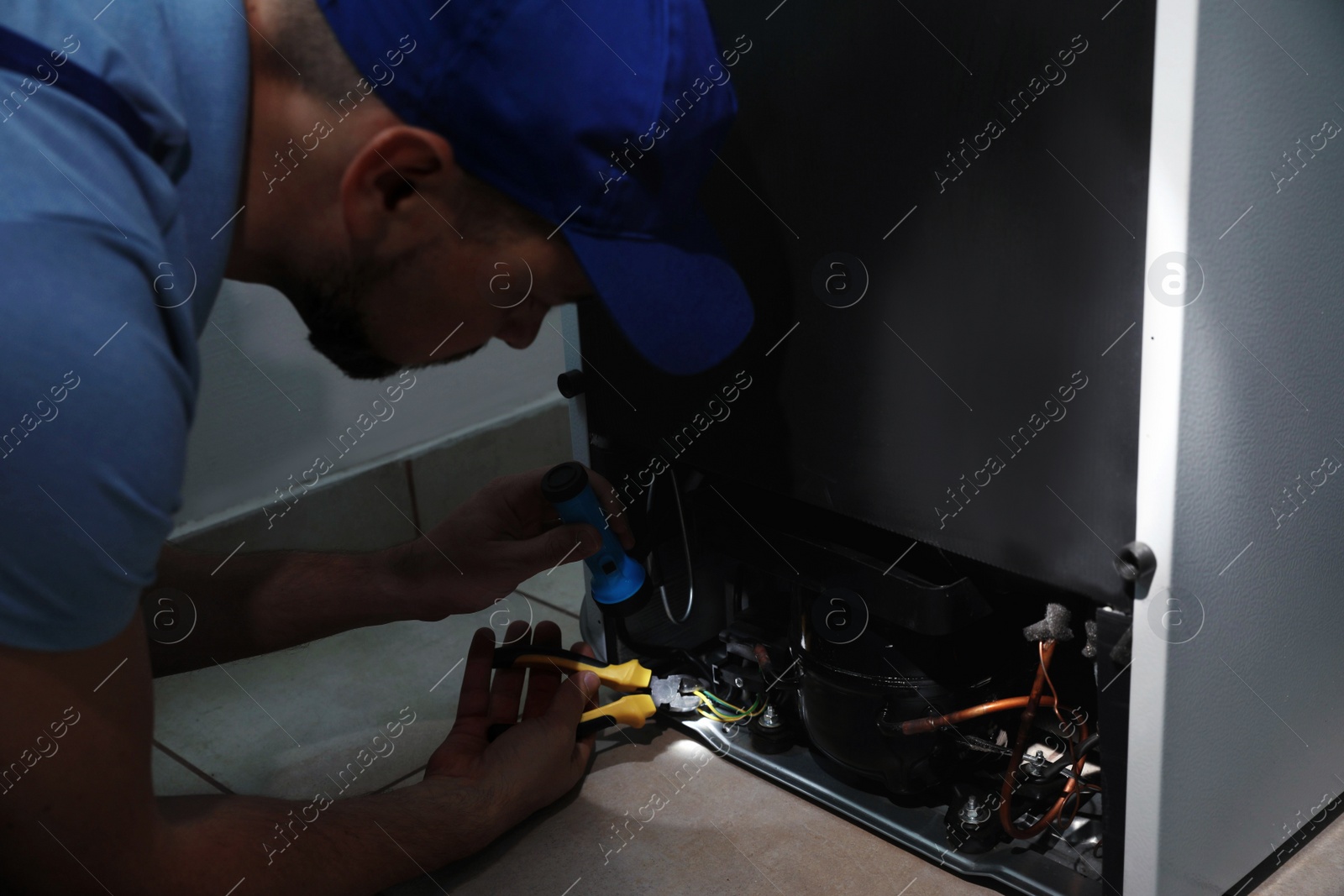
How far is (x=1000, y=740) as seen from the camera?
37.4 inches

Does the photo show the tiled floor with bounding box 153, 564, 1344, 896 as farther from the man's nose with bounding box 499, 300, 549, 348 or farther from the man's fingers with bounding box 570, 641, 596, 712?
the man's nose with bounding box 499, 300, 549, 348

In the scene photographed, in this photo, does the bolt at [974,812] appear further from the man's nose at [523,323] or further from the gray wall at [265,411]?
the gray wall at [265,411]

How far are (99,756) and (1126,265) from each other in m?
0.64

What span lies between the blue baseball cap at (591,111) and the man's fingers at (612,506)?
25 cm

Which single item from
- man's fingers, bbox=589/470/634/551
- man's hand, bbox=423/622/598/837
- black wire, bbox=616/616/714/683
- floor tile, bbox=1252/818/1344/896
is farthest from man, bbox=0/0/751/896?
floor tile, bbox=1252/818/1344/896

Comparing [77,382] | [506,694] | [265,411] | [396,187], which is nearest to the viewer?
[77,382]

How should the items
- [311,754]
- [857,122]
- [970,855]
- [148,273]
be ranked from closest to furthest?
[148,273] < [857,122] < [970,855] < [311,754]

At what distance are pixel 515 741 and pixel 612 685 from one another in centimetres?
13

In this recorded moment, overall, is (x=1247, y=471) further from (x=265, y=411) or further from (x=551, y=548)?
(x=265, y=411)

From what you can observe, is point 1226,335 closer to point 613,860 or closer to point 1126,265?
point 1126,265

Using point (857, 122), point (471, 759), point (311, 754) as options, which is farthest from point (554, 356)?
point (857, 122)

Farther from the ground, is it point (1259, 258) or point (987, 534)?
point (1259, 258)

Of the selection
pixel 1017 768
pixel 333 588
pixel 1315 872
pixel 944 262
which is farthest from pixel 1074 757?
pixel 333 588

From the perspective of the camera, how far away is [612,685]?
3.42ft
